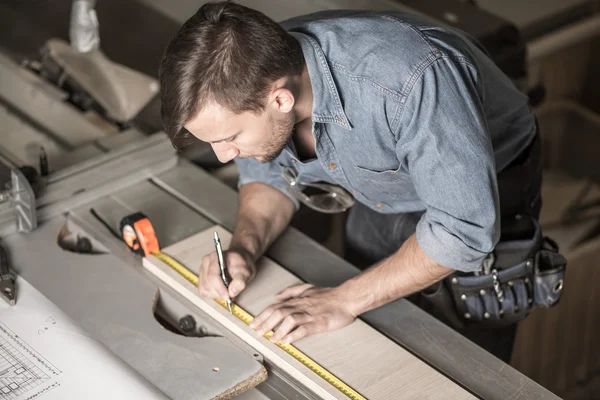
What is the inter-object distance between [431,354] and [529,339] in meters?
1.30

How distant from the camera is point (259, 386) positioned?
156cm

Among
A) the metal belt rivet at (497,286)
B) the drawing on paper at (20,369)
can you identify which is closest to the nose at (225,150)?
the drawing on paper at (20,369)

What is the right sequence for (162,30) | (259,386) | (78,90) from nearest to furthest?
(259,386) → (78,90) → (162,30)

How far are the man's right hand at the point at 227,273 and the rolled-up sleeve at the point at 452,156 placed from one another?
1.33ft

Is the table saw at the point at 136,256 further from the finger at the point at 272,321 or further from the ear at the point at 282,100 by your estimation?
the ear at the point at 282,100

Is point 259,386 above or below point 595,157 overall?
above

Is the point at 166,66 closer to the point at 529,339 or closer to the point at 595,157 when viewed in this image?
the point at 529,339

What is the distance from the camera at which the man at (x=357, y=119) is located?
1438 mm

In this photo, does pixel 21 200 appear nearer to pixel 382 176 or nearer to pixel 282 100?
pixel 282 100

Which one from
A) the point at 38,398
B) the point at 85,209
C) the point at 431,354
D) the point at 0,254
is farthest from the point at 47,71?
the point at 431,354

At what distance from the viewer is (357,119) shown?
5.12 ft

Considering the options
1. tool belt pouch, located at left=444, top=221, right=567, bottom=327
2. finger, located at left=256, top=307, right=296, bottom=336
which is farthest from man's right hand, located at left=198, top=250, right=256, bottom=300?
tool belt pouch, located at left=444, top=221, right=567, bottom=327

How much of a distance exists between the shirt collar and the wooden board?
0.38 m

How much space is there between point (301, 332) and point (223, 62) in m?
0.51
